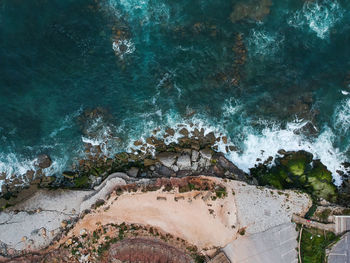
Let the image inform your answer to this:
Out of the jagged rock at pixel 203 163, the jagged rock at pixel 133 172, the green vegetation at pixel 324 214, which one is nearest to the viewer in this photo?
the green vegetation at pixel 324 214

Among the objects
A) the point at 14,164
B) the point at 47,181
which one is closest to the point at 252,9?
the point at 47,181

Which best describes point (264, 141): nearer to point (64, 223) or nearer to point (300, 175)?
point (300, 175)

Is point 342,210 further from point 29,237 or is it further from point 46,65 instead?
point 46,65

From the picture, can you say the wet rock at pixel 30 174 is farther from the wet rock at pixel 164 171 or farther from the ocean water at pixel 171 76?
the wet rock at pixel 164 171

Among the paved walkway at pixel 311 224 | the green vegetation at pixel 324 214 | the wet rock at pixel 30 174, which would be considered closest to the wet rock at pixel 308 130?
the green vegetation at pixel 324 214

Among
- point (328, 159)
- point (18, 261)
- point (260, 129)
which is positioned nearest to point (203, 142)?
point (260, 129)

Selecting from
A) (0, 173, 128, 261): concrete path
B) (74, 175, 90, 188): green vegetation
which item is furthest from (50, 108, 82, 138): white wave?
(0, 173, 128, 261): concrete path
